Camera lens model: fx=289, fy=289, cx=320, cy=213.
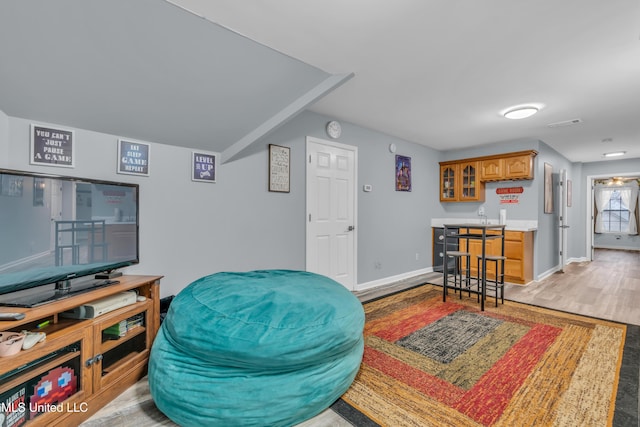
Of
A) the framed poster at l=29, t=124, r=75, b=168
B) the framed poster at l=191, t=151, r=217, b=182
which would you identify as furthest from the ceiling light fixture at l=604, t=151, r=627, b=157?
the framed poster at l=29, t=124, r=75, b=168

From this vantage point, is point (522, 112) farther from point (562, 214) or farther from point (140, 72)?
point (140, 72)

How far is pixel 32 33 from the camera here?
1.55 m

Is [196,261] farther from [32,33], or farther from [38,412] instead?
[32,33]

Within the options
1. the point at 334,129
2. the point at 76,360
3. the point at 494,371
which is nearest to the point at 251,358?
the point at 76,360

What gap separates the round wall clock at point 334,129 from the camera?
3865 millimetres

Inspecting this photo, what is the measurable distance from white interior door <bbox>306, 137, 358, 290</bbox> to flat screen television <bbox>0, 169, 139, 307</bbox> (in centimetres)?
202

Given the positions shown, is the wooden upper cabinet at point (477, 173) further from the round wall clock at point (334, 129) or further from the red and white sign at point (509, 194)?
the round wall clock at point (334, 129)

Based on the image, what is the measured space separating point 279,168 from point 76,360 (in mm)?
2403

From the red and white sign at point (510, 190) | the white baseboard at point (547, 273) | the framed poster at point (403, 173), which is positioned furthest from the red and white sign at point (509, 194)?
the framed poster at point (403, 173)

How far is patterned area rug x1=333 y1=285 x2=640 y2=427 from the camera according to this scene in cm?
167

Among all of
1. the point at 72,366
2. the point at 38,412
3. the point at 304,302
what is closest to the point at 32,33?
the point at 72,366

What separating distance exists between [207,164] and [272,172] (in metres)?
0.73

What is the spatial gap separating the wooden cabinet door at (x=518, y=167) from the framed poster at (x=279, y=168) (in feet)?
12.7

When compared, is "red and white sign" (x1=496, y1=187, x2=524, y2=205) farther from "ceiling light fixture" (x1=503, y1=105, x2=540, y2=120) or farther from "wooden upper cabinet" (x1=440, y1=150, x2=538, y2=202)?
"ceiling light fixture" (x1=503, y1=105, x2=540, y2=120)
